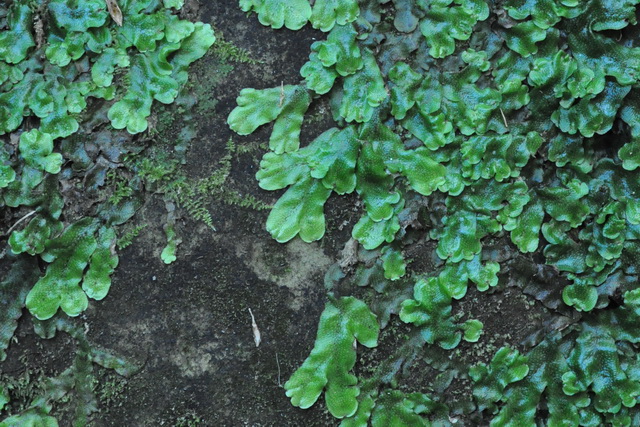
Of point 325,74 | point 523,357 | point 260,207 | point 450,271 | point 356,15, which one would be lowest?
point 523,357

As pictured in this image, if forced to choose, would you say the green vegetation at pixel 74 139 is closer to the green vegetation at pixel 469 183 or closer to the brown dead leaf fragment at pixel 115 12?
the brown dead leaf fragment at pixel 115 12

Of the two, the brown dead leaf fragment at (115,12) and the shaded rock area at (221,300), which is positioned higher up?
the brown dead leaf fragment at (115,12)

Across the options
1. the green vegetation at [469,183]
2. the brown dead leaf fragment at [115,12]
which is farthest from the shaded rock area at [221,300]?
the brown dead leaf fragment at [115,12]

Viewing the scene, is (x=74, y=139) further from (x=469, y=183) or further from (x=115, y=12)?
(x=469, y=183)

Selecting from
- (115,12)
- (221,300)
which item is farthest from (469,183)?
(115,12)

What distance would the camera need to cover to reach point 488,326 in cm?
289

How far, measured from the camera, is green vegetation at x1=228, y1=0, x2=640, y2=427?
9.20ft

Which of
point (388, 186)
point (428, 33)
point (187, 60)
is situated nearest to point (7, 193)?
A: point (187, 60)

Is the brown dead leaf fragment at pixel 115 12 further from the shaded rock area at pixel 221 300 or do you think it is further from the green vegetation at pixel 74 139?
the shaded rock area at pixel 221 300

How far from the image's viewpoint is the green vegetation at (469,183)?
2.80m

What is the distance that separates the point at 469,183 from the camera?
2.83 meters

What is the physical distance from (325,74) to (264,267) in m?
0.86

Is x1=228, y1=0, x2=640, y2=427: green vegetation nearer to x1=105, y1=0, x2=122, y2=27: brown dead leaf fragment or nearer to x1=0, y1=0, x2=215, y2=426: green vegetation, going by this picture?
x1=0, y1=0, x2=215, y2=426: green vegetation

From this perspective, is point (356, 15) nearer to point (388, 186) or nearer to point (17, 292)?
point (388, 186)
